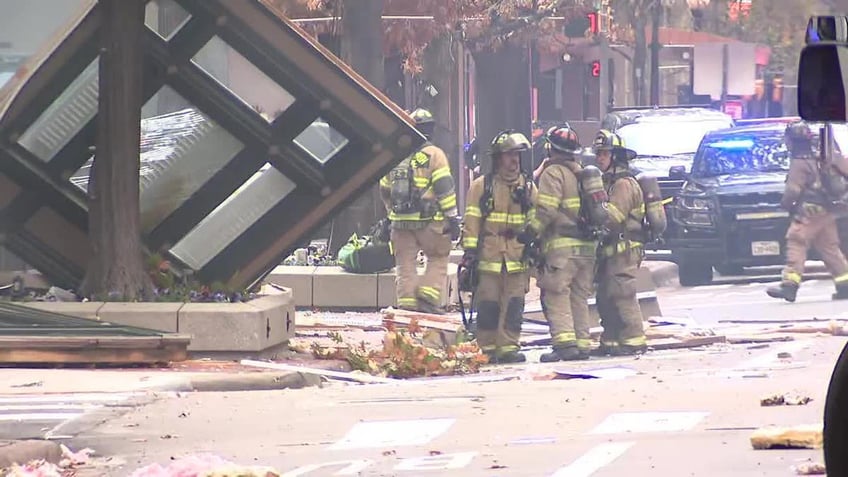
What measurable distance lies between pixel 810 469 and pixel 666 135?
63.9 ft

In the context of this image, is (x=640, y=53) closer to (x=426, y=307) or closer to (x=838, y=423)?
(x=426, y=307)

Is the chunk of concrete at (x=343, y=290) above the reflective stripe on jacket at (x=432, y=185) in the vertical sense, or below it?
below

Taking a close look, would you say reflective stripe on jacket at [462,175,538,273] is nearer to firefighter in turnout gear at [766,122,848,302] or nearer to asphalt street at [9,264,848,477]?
asphalt street at [9,264,848,477]

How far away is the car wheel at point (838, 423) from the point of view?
4.98 m

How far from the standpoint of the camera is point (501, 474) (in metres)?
8.33

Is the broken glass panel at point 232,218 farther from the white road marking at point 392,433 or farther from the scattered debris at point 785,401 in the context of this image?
the scattered debris at point 785,401

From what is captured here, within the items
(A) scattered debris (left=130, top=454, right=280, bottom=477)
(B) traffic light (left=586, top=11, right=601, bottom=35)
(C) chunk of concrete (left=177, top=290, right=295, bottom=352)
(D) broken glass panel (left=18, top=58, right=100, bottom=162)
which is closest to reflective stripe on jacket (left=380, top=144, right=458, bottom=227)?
(D) broken glass panel (left=18, top=58, right=100, bottom=162)

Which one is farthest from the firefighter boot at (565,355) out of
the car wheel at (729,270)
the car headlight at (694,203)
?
the car headlight at (694,203)

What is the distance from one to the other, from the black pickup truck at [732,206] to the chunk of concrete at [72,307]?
952cm

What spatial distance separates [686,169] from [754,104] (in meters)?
33.5

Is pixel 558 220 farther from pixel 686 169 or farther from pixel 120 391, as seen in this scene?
pixel 686 169

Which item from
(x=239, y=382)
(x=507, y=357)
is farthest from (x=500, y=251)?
(x=239, y=382)

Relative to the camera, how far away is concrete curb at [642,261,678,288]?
22234 millimetres

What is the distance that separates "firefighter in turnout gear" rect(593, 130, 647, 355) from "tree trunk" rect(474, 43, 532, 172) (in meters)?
12.5
